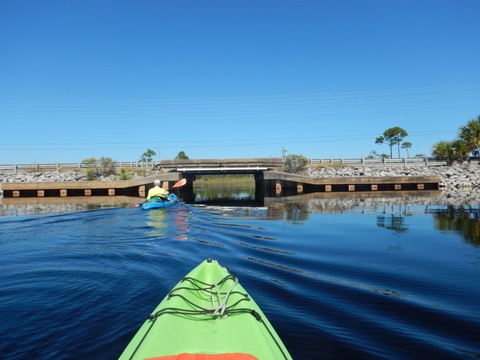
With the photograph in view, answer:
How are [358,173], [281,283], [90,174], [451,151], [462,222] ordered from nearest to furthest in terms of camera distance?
1. [281,283]
2. [462,222]
3. [90,174]
4. [358,173]
5. [451,151]

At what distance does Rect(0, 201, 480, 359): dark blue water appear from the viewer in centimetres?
330

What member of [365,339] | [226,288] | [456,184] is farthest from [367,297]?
[456,184]

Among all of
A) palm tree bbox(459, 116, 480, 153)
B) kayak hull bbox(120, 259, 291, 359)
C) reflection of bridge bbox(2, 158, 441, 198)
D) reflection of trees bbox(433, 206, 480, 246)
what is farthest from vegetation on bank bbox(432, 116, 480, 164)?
kayak hull bbox(120, 259, 291, 359)

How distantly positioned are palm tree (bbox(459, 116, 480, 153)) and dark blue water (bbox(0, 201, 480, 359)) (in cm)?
2964

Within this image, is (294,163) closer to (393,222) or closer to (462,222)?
(393,222)

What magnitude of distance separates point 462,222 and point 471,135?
29.7 m

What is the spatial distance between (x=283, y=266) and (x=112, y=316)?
10.2 ft

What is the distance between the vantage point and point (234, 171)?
2952 cm

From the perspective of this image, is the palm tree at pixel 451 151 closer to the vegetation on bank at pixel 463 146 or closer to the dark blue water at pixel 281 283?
the vegetation on bank at pixel 463 146

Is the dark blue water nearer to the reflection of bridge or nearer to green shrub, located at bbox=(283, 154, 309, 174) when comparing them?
the reflection of bridge

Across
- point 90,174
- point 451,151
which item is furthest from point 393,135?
point 90,174

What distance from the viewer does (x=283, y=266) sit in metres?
5.86

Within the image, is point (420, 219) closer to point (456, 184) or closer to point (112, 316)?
point (112, 316)

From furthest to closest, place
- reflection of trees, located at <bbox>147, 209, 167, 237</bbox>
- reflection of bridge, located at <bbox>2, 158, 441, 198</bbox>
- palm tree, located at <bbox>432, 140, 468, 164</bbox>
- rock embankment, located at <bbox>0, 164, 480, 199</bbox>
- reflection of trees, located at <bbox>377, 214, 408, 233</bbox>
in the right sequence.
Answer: palm tree, located at <bbox>432, 140, 468, 164</bbox>, rock embankment, located at <bbox>0, 164, 480, 199</bbox>, reflection of bridge, located at <bbox>2, 158, 441, 198</bbox>, reflection of trees, located at <bbox>377, 214, 408, 233</bbox>, reflection of trees, located at <bbox>147, 209, 167, 237</bbox>
